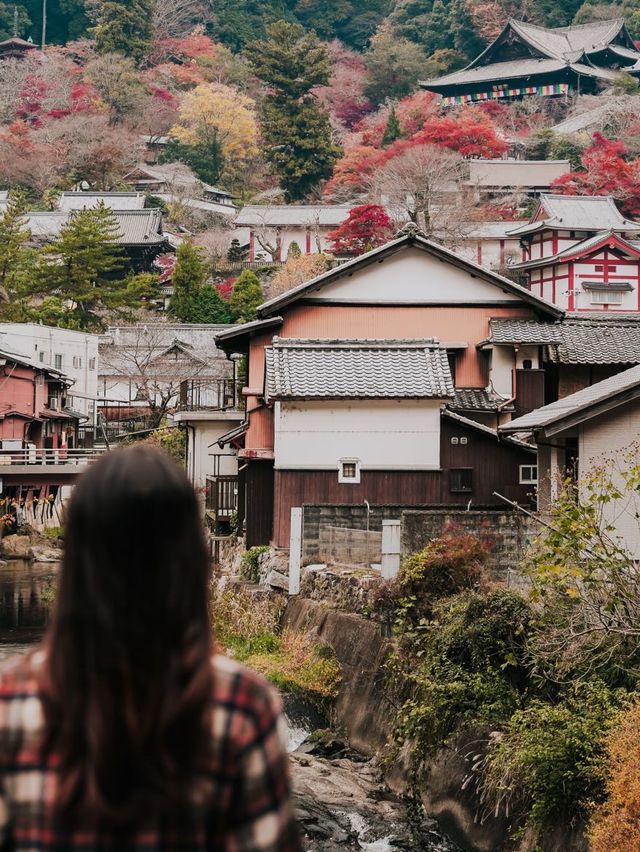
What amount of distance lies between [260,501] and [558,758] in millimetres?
12434

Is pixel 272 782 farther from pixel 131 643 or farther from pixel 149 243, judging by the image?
pixel 149 243

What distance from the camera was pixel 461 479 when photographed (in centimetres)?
2116

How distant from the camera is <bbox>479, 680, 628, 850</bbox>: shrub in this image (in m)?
9.62

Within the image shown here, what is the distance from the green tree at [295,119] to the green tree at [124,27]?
17660 mm

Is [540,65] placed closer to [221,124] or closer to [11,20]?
[221,124]

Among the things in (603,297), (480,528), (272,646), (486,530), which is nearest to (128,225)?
→ (603,297)

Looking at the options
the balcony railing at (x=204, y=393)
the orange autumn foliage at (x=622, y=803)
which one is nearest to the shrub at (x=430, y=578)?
the orange autumn foliage at (x=622, y=803)

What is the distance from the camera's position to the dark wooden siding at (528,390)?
23.7 meters

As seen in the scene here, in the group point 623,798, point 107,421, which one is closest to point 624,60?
point 107,421

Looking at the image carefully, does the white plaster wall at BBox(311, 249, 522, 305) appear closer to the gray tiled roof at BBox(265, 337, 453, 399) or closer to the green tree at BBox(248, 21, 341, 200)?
the gray tiled roof at BBox(265, 337, 453, 399)

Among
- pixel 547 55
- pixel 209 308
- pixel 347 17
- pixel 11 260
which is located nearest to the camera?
pixel 11 260

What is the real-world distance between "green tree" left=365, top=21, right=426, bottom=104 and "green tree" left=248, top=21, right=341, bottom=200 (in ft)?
53.7

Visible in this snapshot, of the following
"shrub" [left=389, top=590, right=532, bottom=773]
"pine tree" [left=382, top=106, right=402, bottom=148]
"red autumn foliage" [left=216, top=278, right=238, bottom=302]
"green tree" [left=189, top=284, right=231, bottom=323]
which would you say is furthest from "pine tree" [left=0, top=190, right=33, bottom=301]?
"shrub" [left=389, top=590, right=532, bottom=773]

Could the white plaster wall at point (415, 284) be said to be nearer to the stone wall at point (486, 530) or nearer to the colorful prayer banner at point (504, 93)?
the stone wall at point (486, 530)
